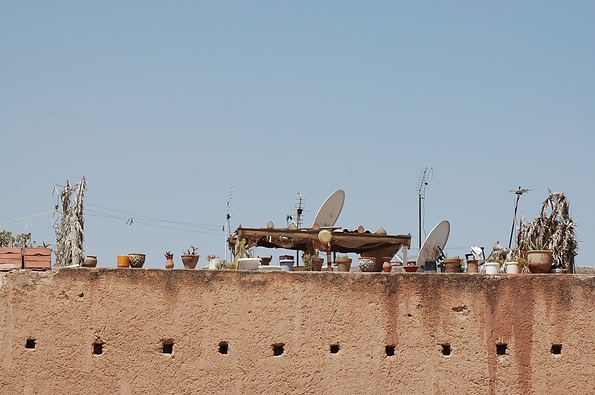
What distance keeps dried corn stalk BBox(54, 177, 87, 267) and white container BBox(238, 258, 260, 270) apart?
315 centimetres

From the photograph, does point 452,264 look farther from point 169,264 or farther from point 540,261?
point 169,264

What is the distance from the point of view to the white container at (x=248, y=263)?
445 inches

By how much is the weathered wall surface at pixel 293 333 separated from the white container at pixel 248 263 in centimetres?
47

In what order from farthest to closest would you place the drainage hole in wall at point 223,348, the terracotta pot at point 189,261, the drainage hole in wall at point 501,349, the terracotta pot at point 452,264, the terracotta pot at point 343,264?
the terracotta pot at point 452,264
the terracotta pot at point 343,264
the terracotta pot at point 189,261
the drainage hole in wall at point 501,349
the drainage hole in wall at point 223,348

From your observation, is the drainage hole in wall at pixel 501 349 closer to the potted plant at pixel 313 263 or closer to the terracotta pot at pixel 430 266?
the terracotta pot at pixel 430 266

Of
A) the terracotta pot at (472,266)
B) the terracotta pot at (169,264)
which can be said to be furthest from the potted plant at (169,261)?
the terracotta pot at (472,266)

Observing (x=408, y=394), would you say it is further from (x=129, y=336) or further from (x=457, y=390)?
(x=129, y=336)

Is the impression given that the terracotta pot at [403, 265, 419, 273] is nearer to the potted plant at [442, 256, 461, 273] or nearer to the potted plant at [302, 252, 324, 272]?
the potted plant at [442, 256, 461, 273]

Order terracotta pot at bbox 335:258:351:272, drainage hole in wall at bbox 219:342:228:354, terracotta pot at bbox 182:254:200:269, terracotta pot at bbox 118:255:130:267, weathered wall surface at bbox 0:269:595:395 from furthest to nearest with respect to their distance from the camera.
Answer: terracotta pot at bbox 335:258:351:272
terracotta pot at bbox 182:254:200:269
terracotta pot at bbox 118:255:130:267
drainage hole in wall at bbox 219:342:228:354
weathered wall surface at bbox 0:269:595:395

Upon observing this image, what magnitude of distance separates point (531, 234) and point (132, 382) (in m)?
6.23

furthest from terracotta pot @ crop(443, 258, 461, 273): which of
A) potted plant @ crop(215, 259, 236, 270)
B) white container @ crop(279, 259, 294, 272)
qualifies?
potted plant @ crop(215, 259, 236, 270)

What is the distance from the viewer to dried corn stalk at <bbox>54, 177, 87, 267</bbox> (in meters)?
13.6

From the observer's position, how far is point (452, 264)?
38.5ft

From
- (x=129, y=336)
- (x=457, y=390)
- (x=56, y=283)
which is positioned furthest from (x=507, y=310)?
(x=56, y=283)
